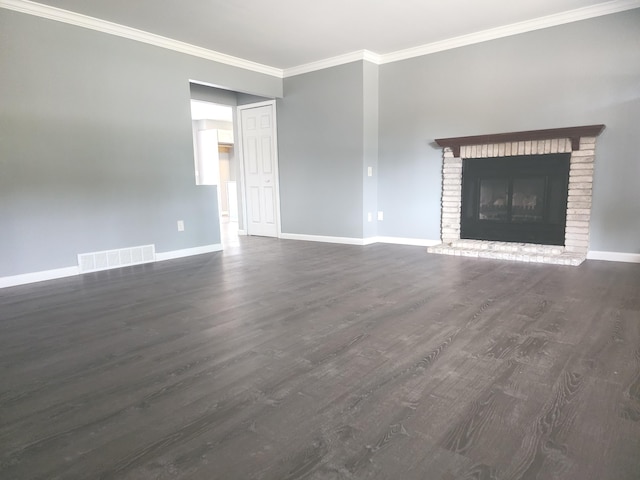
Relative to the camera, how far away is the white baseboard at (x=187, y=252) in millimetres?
4832

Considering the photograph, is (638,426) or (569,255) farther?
(569,255)

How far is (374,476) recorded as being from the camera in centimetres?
122

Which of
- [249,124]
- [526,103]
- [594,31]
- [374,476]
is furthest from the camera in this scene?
[249,124]

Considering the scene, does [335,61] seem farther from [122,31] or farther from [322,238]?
[122,31]

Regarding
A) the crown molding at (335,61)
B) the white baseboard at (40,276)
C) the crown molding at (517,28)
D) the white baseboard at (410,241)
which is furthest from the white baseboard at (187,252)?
the crown molding at (517,28)

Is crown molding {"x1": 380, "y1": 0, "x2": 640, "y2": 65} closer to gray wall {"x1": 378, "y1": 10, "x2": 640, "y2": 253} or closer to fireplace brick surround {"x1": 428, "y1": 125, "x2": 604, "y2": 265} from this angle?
gray wall {"x1": 378, "y1": 10, "x2": 640, "y2": 253}

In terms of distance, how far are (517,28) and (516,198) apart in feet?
6.28

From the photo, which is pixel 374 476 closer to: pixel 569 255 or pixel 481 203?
pixel 569 255

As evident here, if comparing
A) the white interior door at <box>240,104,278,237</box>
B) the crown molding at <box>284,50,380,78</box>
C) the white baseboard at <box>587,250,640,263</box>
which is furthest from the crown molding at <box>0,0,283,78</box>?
the white baseboard at <box>587,250,640,263</box>

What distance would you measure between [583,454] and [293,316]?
175 centimetres

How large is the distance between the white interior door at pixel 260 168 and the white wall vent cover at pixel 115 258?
234 centimetres

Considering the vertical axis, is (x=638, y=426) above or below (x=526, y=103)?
below

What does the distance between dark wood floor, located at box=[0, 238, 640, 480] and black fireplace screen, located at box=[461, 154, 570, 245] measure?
4.36ft

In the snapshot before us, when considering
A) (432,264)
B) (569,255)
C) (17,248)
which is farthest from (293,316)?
(569,255)
